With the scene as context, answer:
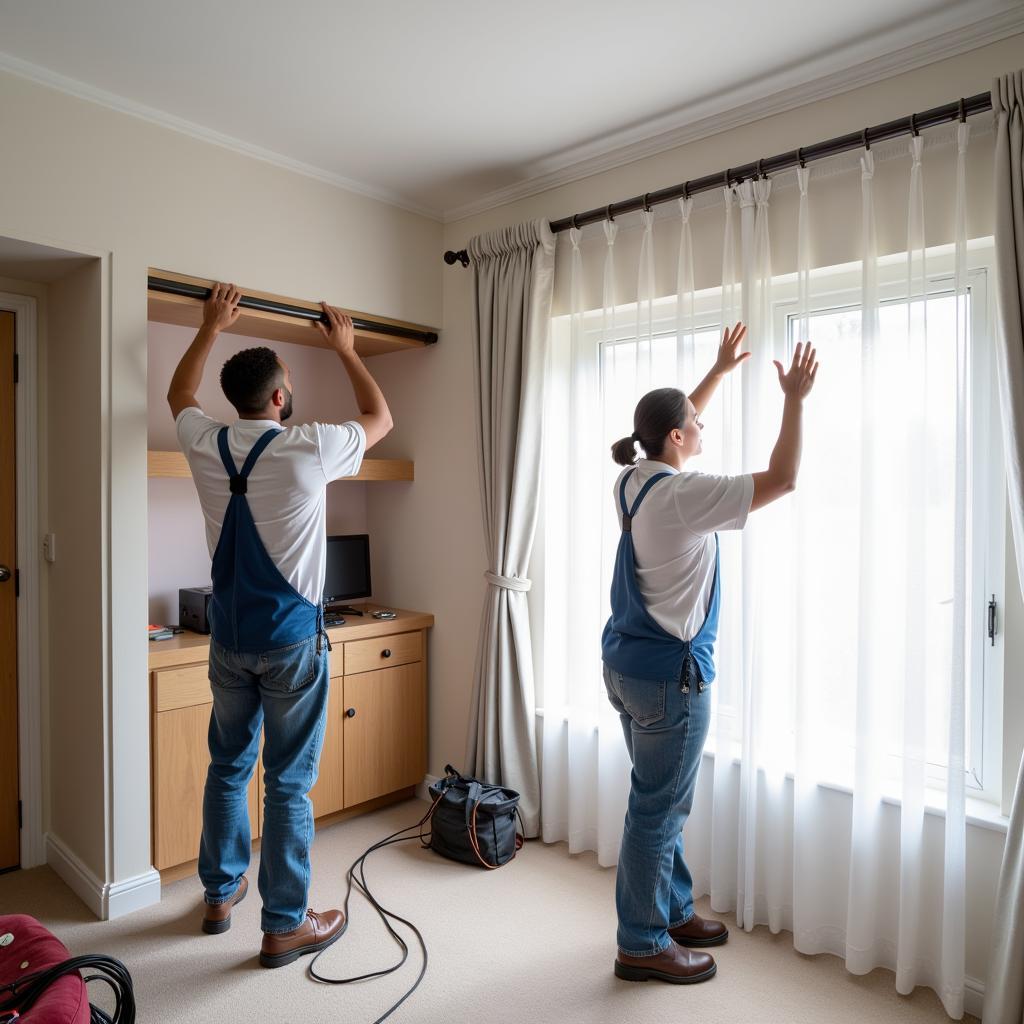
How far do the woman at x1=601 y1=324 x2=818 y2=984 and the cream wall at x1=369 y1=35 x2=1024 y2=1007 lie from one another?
0.81 metres

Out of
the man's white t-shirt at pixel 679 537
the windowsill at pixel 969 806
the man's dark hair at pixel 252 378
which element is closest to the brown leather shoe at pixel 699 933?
the windowsill at pixel 969 806

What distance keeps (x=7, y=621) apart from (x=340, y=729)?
1.30 metres

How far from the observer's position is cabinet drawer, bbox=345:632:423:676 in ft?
11.0

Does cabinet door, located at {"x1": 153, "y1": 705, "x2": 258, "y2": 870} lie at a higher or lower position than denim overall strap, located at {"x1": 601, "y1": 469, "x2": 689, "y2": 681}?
lower

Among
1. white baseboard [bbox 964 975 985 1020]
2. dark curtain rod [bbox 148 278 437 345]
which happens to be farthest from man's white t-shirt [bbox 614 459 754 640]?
dark curtain rod [bbox 148 278 437 345]

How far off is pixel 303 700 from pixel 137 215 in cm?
170

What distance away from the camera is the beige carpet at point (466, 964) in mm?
2131

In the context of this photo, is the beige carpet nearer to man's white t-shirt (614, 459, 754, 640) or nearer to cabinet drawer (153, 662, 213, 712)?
cabinet drawer (153, 662, 213, 712)

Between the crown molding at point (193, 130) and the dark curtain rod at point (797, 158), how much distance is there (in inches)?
30.1

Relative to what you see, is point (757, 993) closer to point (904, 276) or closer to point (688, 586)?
point (688, 586)

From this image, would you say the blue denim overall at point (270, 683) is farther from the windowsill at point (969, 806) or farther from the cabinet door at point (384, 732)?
the windowsill at point (969, 806)

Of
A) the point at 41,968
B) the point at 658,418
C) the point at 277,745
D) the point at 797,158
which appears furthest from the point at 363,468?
the point at 41,968

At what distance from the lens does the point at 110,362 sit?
8.52 ft

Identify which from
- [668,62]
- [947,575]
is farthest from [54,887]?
[668,62]
